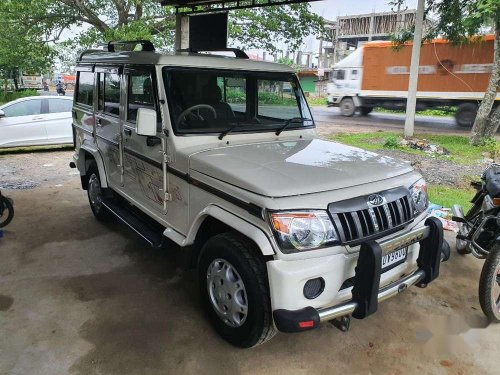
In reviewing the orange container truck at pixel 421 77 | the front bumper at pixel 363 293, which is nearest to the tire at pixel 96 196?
the front bumper at pixel 363 293

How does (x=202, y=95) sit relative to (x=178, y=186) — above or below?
above

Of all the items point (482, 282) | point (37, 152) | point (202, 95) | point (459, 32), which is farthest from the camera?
point (459, 32)

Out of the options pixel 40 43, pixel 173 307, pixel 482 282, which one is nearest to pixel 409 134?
pixel 482 282

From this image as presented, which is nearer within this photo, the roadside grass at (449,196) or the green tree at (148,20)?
the roadside grass at (449,196)

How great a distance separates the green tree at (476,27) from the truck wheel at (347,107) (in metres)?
7.55

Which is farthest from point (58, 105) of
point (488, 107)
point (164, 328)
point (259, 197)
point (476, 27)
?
point (488, 107)

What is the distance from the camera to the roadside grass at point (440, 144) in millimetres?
9969

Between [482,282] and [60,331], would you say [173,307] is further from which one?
[482,282]

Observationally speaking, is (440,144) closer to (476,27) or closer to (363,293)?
(476,27)

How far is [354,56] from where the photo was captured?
19734 millimetres

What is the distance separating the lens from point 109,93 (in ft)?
14.8

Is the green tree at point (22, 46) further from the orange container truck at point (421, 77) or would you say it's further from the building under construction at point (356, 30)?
the building under construction at point (356, 30)

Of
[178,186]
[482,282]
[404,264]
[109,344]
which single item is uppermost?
[178,186]

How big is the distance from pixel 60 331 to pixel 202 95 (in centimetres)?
217
